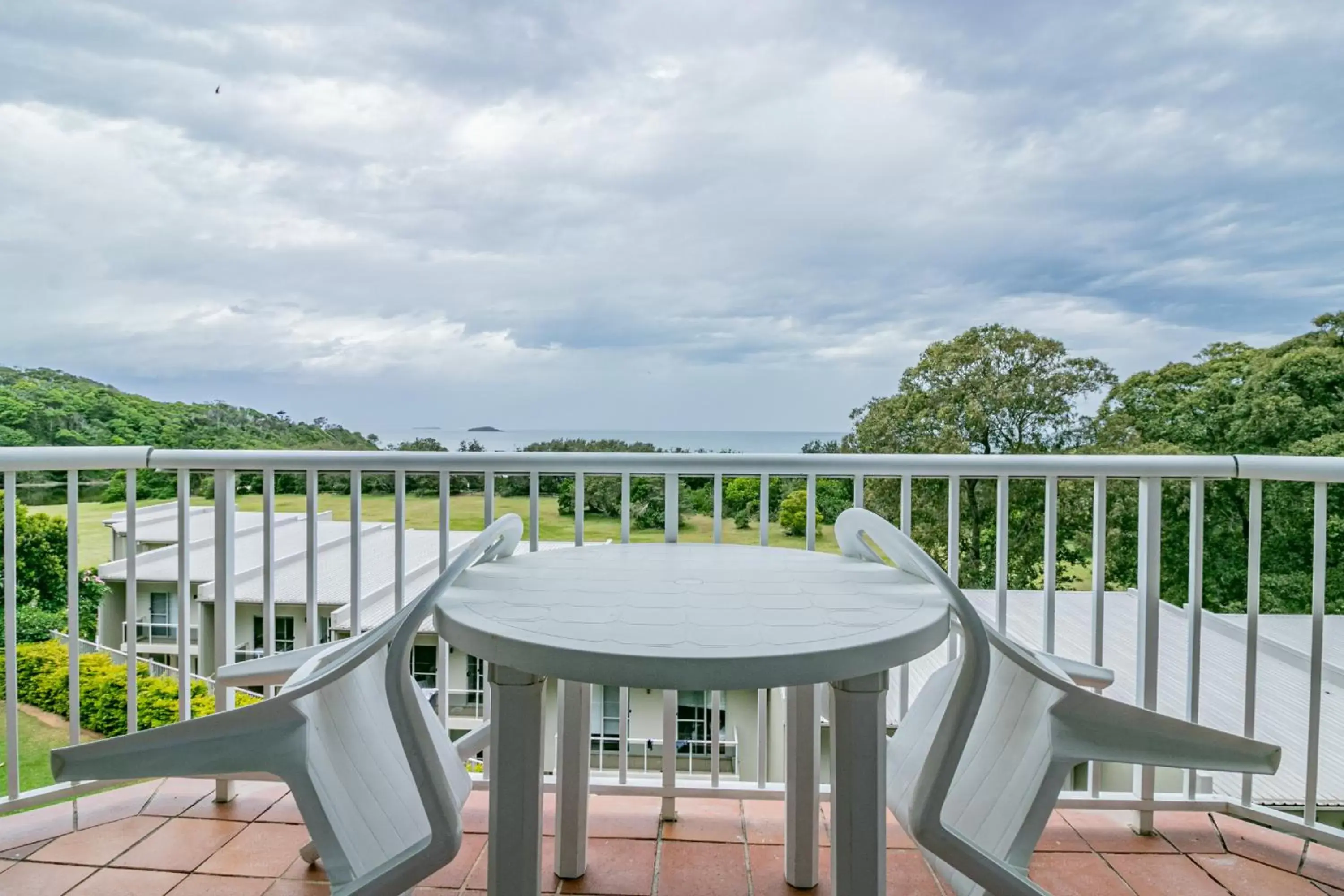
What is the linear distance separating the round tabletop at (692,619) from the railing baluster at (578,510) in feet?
1.52

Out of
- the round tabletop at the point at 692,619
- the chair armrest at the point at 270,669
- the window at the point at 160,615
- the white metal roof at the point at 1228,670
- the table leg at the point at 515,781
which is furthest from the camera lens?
the window at the point at 160,615

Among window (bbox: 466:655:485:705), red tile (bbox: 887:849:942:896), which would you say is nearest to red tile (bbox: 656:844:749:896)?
red tile (bbox: 887:849:942:896)

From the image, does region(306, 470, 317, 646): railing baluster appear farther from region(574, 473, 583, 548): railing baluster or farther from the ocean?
the ocean

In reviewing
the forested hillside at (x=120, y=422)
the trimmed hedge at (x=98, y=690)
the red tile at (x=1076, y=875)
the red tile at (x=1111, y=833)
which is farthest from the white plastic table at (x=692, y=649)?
the forested hillside at (x=120, y=422)

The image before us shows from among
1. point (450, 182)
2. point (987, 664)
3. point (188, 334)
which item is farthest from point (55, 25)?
point (987, 664)

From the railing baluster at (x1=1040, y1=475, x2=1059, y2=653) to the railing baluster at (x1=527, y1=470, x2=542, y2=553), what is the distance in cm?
148

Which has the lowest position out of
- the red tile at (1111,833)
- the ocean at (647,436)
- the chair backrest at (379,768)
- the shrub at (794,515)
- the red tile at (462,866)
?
the red tile at (1111,833)

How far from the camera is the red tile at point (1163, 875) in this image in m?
1.67

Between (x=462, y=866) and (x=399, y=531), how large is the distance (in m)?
0.93

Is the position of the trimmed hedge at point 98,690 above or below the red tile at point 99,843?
below

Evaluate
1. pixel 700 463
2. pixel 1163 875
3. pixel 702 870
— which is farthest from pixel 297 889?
pixel 1163 875

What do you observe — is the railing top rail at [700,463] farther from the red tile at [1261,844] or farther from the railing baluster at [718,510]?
the red tile at [1261,844]

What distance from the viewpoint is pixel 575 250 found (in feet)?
33.9

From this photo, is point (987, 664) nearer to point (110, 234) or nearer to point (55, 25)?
point (55, 25)
